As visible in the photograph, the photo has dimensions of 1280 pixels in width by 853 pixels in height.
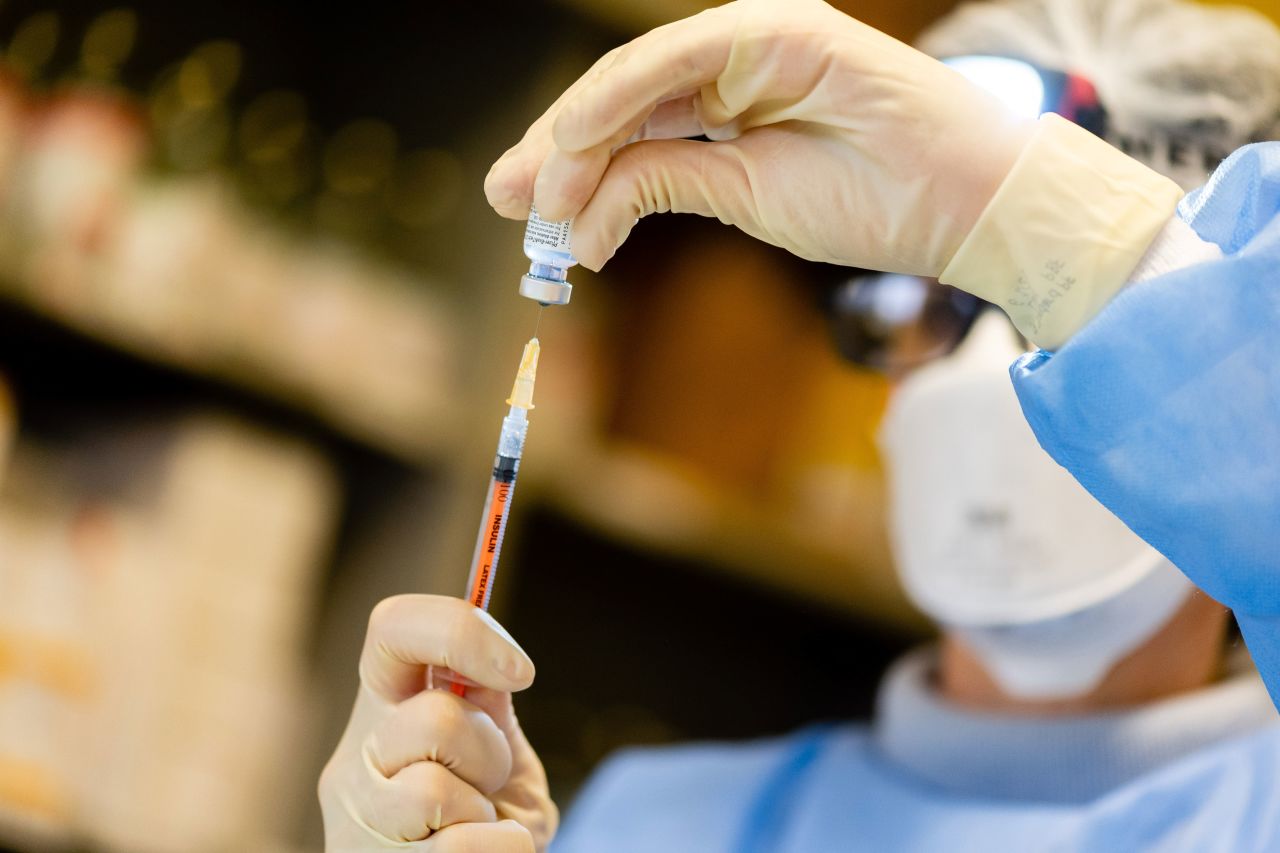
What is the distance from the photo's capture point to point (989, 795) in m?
1.22

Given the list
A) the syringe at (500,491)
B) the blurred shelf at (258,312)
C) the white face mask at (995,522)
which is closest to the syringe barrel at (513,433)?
the syringe at (500,491)

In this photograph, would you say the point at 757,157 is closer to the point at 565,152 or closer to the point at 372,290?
the point at 565,152

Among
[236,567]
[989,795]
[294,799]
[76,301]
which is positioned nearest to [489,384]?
[236,567]

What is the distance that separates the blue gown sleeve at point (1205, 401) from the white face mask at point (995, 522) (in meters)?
0.48

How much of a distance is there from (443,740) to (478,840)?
0.06 metres

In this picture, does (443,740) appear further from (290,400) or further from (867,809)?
(290,400)

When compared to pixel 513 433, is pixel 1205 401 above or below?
above

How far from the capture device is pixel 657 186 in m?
0.70

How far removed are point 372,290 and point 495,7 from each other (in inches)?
17.1

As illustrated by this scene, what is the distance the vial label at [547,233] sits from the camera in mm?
695

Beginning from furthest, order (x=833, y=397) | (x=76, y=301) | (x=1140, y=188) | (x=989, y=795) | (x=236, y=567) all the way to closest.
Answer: (x=833, y=397) → (x=236, y=567) → (x=76, y=301) → (x=989, y=795) → (x=1140, y=188)

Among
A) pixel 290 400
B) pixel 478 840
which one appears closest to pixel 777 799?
pixel 478 840

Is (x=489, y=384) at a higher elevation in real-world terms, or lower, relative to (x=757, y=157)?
lower

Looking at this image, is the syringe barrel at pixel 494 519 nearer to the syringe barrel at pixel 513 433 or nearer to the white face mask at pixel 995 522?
the syringe barrel at pixel 513 433
